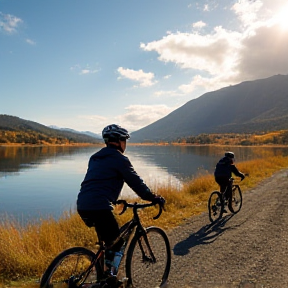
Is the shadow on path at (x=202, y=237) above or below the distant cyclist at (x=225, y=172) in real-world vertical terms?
below

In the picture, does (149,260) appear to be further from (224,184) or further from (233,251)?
(224,184)

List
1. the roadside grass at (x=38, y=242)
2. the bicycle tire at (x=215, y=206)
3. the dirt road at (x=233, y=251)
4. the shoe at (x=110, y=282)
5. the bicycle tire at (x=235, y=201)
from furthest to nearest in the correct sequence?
the bicycle tire at (x=235, y=201) → the bicycle tire at (x=215, y=206) → the roadside grass at (x=38, y=242) → the dirt road at (x=233, y=251) → the shoe at (x=110, y=282)

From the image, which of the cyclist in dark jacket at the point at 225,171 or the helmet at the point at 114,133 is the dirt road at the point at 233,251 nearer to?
the cyclist in dark jacket at the point at 225,171

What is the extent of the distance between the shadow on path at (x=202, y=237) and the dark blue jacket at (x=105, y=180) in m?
3.12

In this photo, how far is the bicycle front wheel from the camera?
399 cm

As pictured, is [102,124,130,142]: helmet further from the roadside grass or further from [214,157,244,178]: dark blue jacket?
[214,157,244,178]: dark blue jacket

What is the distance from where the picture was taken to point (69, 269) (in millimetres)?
3436

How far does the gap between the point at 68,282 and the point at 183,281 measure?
208cm

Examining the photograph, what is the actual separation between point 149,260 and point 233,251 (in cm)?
243

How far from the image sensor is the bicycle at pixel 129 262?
10.9 ft

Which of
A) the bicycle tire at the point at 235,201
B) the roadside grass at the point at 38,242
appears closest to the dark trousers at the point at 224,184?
the bicycle tire at the point at 235,201

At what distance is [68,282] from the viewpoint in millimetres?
3352

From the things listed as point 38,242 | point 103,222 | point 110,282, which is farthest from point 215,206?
point 103,222

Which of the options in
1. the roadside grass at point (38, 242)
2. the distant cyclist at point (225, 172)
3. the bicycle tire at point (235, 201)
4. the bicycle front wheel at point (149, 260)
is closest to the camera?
the bicycle front wheel at point (149, 260)
